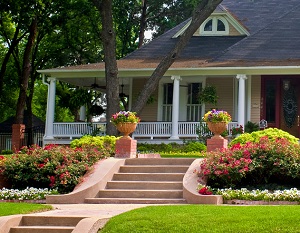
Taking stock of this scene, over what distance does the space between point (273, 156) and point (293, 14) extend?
1604 centimetres

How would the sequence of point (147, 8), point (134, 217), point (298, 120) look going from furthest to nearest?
point (147, 8)
point (298, 120)
point (134, 217)

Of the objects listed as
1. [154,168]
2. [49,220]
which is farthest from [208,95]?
[49,220]

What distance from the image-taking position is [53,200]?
13.4 metres

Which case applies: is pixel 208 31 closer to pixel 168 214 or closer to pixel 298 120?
pixel 298 120

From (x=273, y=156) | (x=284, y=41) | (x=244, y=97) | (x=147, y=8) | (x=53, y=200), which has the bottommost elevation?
(x=53, y=200)

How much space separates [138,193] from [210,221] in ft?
16.1

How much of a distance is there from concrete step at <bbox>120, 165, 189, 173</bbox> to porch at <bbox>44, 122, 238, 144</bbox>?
8.28 m

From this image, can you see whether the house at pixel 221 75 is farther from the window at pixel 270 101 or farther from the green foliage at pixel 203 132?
the green foliage at pixel 203 132

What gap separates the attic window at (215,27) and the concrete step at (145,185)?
50.0 feet

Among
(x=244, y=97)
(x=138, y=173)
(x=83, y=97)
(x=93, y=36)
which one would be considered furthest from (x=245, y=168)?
(x=93, y=36)

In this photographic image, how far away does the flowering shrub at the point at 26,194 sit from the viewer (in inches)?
541

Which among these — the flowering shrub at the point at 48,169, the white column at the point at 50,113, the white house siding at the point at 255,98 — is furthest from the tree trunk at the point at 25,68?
the flowering shrub at the point at 48,169

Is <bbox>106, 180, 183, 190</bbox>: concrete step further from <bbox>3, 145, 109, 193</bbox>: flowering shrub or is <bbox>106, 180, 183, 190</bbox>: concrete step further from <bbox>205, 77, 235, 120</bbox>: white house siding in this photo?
<bbox>205, 77, 235, 120</bbox>: white house siding

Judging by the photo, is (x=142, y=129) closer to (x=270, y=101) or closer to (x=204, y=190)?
(x=270, y=101)
